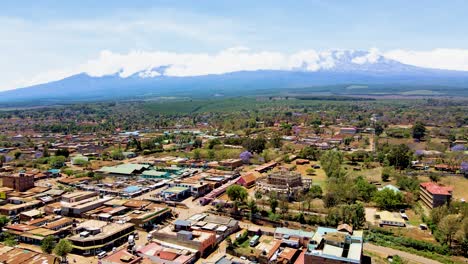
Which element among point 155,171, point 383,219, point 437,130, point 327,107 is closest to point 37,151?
point 155,171

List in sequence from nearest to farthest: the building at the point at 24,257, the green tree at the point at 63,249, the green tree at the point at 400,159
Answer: the building at the point at 24,257
the green tree at the point at 63,249
the green tree at the point at 400,159

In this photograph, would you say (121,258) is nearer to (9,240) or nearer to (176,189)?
(9,240)

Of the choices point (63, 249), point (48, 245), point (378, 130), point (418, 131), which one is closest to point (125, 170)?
point (48, 245)

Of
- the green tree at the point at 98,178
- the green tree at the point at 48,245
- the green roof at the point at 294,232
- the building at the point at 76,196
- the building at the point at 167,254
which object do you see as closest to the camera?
the building at the point at 167,254

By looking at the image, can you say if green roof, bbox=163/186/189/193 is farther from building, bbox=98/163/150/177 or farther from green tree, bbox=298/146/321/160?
green tree, bbox=298/146/321/160

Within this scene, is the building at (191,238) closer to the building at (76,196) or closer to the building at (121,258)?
the building at (121,258)

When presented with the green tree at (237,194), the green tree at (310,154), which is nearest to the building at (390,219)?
the green tree at (237,194)

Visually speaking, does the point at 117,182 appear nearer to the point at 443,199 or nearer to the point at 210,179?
the point at 210,179
